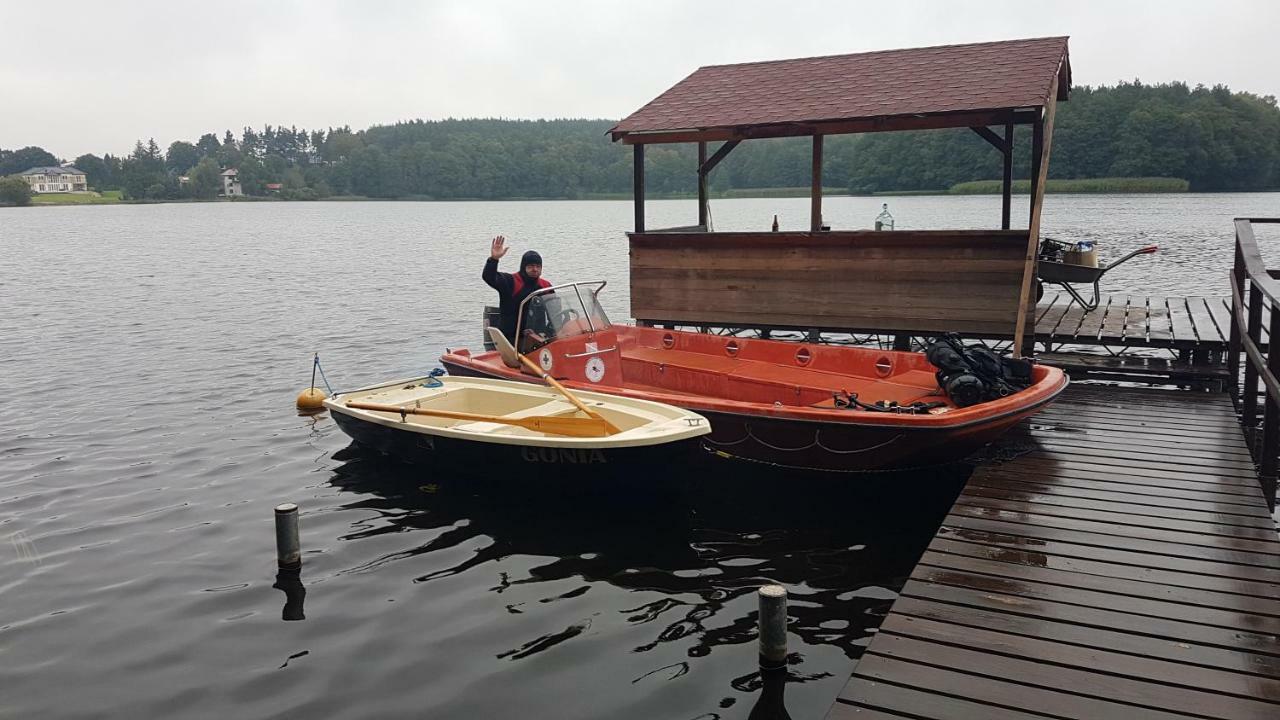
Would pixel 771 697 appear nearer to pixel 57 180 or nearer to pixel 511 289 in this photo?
pixel 511 289

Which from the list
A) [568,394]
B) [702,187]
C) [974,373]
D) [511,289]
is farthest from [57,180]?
[974,373]

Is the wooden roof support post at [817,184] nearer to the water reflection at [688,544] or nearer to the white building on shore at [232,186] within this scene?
the water reflection at [688,544]

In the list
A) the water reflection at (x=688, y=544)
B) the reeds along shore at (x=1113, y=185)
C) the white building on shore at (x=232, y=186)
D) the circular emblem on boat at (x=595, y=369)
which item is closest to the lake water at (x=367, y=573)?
the water reflection at (x=688, y=544)

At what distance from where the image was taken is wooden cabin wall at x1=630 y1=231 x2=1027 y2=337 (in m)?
11.5

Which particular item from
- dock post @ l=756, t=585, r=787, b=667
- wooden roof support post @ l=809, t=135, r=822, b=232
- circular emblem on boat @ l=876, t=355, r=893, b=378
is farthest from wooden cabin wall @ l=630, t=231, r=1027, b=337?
dock post @ l=756, t=585, r=787, b=667

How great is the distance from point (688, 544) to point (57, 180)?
657 ft

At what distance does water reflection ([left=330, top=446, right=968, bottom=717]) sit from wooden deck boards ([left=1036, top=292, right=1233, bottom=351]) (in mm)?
3091

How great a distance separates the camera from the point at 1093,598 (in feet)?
17.4

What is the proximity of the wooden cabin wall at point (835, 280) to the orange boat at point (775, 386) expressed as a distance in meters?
1.60

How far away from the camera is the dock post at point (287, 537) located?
24.7ft

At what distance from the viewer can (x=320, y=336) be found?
20.8m

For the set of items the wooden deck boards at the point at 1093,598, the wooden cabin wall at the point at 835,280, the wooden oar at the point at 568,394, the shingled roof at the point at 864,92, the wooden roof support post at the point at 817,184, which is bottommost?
the wooden deck boards at the point at 1093,598

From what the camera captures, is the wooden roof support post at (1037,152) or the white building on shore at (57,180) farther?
the white building on shore at (57,180)

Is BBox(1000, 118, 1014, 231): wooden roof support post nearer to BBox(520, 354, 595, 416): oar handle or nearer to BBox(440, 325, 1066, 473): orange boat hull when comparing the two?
BBox(440, 325, 1066, 473): orange boat hull
